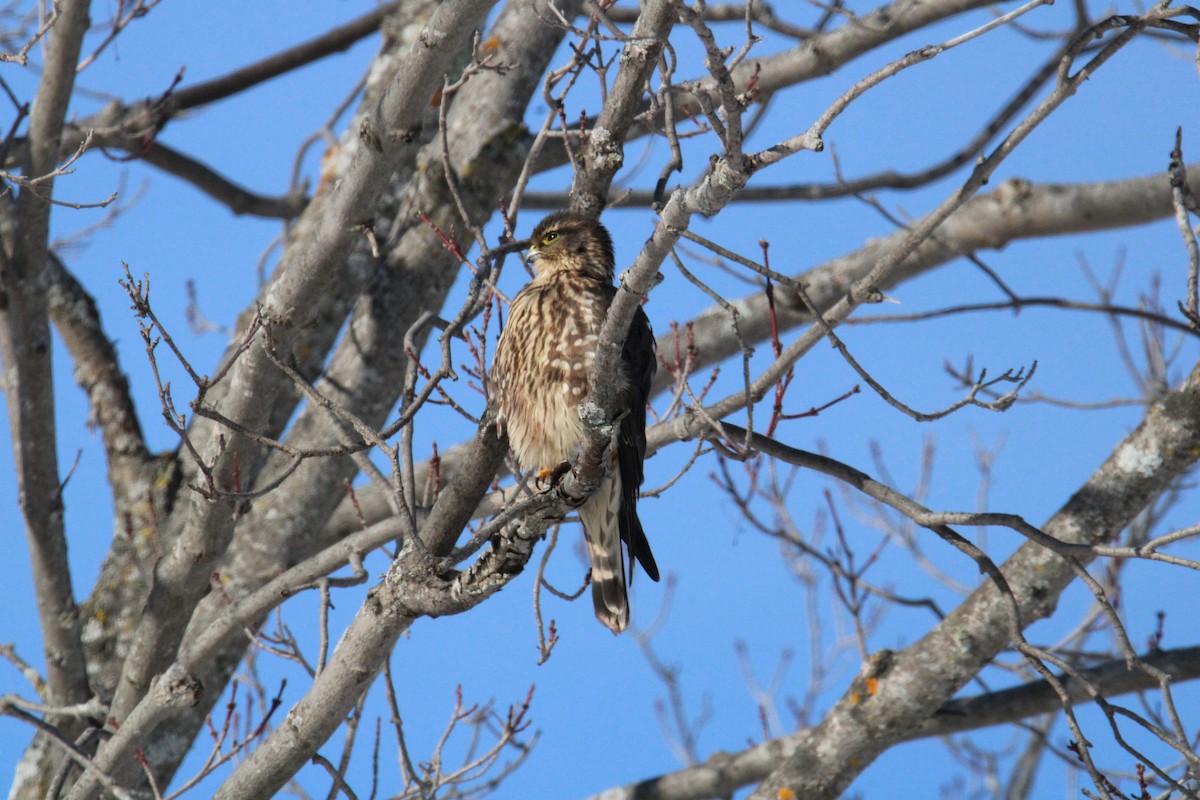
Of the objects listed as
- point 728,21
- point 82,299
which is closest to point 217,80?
point 82,299

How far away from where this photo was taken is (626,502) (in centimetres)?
314

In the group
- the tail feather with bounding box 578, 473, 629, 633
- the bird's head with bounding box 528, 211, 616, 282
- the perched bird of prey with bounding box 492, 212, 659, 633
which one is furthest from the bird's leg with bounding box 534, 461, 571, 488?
the bird's head with bounding box 528, 211, 616, 282

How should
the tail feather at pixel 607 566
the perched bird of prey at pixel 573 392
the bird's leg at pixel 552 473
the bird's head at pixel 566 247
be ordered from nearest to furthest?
1. the bird's leg at pixel 552 473
2. the perched bird of prey at pixel 573 392
3. the tail feather at pixel 607 566
4. the bird's head at pixel 566 247

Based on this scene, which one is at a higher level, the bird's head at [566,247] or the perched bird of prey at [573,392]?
the bird's head at [566,247]

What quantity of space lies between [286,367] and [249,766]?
3.57 ft

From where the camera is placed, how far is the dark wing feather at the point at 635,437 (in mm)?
2916

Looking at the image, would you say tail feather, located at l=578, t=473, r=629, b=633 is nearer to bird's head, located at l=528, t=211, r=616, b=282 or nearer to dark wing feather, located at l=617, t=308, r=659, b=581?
dark wing feather, located at l=617, t=308, r=659, b=581

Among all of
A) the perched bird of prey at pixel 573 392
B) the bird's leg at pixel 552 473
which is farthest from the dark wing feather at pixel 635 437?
the bird's leg at pixel 552 473

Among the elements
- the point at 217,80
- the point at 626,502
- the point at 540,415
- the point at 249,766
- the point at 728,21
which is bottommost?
the point at 249,766

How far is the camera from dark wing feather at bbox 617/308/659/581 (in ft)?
9.57

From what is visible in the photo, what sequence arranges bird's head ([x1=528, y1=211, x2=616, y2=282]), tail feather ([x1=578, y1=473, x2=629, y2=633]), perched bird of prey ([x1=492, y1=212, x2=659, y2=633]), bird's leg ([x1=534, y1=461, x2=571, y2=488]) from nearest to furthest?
bird's leg ([x1=534, y1=461, x2=571, y2=488]), perched bird of prey ([x1=492, y1=212, x2=659, y2=633]), tail feather ([x1=578, y1=473, x2=629, y2=633]), bird's head ([x1=528, y1=211, x2=616, y2=282])

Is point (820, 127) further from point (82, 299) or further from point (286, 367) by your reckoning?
point (82, 299)

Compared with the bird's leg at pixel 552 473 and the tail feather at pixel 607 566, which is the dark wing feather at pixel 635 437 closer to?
the tail feather at pixel 607 566

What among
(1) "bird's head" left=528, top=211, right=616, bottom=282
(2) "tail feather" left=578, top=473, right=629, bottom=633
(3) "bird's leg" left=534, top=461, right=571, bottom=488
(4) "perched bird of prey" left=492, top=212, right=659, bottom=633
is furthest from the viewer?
(1) "bird's head" left=528, top=211, right=616, bottom=282
